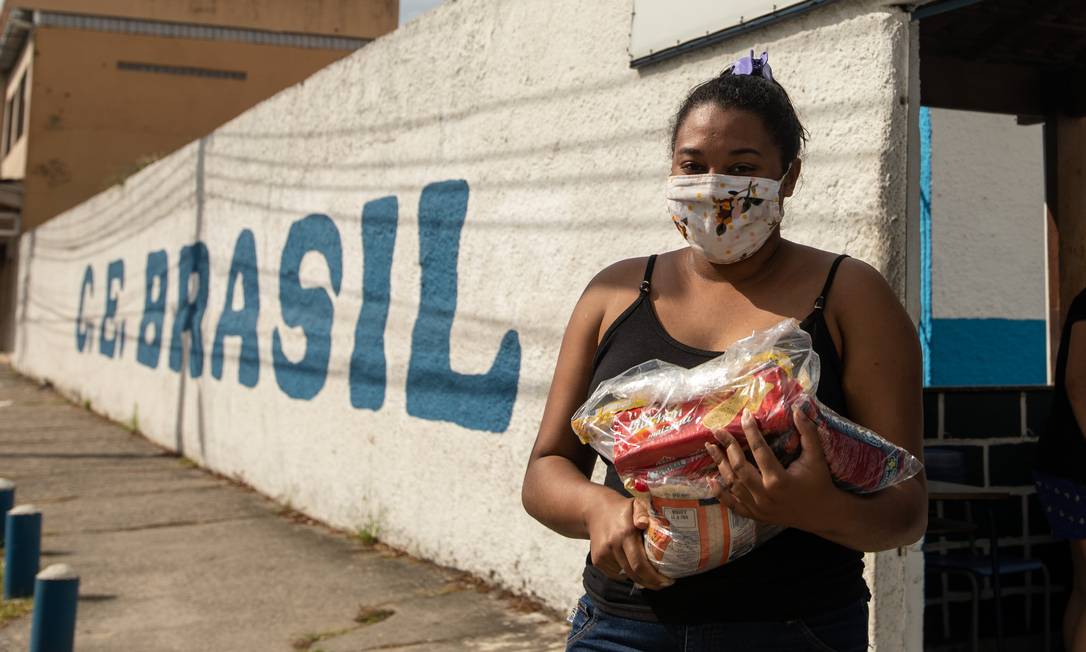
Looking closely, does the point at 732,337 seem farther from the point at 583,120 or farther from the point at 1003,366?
the point at 1003,366

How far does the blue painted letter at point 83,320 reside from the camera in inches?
570

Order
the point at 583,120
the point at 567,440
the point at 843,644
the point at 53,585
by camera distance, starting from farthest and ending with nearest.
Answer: the point at 583,120 < the point at 53,585 < the point at 567,440 < the point at 843,644

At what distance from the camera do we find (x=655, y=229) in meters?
3.94

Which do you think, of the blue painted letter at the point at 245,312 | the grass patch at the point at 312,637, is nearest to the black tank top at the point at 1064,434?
the grass patch at the point at 312,637

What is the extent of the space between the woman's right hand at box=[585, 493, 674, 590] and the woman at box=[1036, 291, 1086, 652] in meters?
2.57

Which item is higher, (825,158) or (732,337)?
(825,158)

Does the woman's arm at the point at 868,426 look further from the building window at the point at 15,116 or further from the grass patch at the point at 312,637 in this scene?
the building window at the point at 15,116

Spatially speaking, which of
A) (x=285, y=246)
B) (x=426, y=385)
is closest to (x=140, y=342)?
(x=285, y=246)

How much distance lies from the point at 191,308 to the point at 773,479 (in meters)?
8.94

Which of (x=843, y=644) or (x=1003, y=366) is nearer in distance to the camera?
(x=843, y=644)

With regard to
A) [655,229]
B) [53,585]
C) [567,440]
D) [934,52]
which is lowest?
[53,585]

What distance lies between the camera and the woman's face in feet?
5.33

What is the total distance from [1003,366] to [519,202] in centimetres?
292

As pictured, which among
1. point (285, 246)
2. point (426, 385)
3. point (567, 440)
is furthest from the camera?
point (285, 246)
